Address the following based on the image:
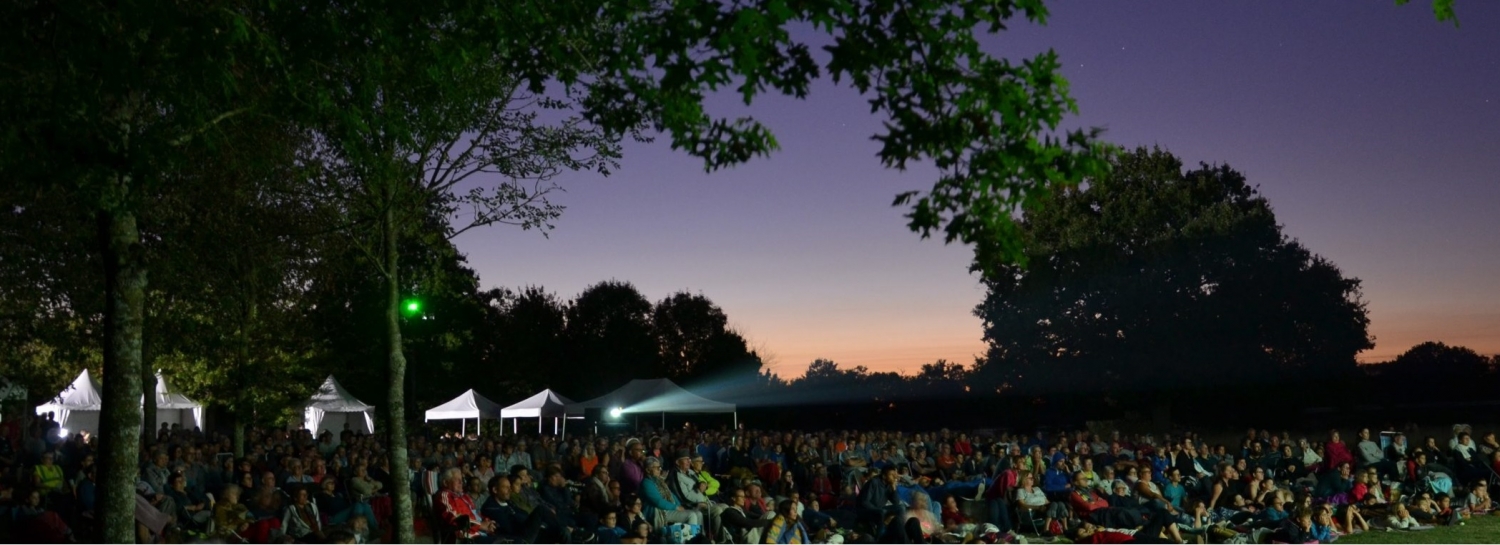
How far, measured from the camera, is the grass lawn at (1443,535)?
1716 centimetres

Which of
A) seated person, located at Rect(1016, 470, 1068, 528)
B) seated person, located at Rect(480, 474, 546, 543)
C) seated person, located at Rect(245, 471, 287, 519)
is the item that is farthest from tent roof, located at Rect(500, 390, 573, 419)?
seated person, located at Rect(245, 471, 287, 519)

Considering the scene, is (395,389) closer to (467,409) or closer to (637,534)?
(637,534)

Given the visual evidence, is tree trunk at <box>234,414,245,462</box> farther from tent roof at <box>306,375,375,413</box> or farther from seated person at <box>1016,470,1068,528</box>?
tent roof at <box>306,375,375,413</box>

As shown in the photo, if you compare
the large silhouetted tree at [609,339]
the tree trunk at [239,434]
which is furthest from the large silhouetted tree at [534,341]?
the tree trunk at [239,434]

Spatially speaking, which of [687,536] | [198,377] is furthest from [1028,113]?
[198,377]

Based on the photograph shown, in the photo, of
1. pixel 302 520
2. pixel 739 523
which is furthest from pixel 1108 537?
pixel 302 520

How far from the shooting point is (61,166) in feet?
24.6

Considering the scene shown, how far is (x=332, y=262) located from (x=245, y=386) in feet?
16.1

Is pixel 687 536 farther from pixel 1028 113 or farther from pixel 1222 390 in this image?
pixel 1222 390

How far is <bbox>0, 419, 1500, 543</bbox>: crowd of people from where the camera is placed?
47.0 feet

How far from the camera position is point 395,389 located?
13.5m

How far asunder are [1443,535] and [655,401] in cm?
2374

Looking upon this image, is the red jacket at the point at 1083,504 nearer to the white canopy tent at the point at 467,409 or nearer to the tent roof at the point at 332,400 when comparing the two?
the white canopy tent at the point at 467,409

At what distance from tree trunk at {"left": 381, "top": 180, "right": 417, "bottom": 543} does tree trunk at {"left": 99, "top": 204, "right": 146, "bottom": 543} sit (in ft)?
12.1
